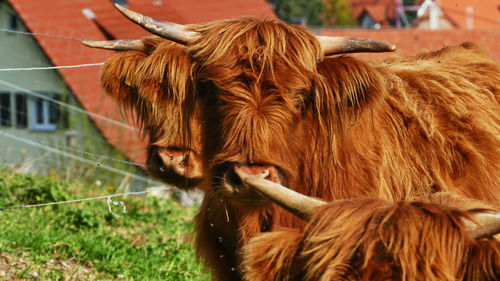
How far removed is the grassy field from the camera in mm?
6195

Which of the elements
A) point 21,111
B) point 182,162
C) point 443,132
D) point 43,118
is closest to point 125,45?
point 182,162

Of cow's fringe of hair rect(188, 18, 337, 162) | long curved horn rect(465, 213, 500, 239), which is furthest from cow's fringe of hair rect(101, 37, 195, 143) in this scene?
long curved horn rect(465, 213, 500, 239)

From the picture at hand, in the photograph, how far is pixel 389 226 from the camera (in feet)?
9.95

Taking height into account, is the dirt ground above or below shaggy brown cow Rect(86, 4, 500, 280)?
below

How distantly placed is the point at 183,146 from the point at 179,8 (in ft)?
55.5

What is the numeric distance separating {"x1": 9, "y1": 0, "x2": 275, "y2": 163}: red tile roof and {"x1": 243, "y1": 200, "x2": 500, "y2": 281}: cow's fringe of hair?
1025 centimetres

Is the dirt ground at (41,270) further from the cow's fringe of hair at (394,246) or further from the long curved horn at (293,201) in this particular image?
the cow's fringe of hair at (394,246)

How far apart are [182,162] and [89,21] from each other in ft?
48.3

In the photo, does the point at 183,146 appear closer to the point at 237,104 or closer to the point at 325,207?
the point at 237,104

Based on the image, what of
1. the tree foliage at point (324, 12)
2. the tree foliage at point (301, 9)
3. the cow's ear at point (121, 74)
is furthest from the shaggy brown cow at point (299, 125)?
the tree foliage at point (324, 12)

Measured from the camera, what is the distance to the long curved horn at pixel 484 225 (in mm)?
3041

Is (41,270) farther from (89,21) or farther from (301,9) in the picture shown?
(301,9)

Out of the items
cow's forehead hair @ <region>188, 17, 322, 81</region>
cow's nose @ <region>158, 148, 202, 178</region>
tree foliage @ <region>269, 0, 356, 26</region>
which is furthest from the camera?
tree foliage @ <region>269, 0, 356, 26</region>

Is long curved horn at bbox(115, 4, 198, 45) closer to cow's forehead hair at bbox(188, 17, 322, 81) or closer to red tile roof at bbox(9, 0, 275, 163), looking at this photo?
cow's forehead hair at bbox(188, 17, 322, 81)
